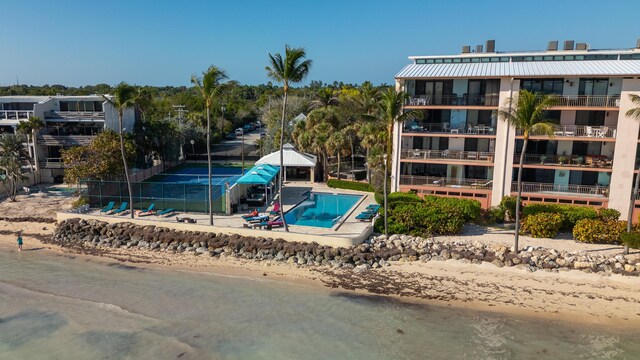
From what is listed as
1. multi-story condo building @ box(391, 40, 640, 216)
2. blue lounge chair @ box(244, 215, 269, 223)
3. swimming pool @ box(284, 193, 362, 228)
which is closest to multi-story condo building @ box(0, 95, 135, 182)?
swimming pool @ box(284, 193, 362, 228)

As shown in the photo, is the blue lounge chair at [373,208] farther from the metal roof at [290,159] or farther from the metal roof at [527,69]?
the metal roof at [290,159]

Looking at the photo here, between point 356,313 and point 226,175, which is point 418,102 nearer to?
point 356,313

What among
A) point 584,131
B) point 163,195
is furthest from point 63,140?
point 584,131

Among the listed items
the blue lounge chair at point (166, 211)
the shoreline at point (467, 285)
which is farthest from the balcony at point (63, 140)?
the shoreline at point (467, 285)

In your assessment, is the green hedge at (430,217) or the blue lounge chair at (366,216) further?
the blue lounge chair at (366,216)

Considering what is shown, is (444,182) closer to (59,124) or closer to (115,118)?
(115,118)

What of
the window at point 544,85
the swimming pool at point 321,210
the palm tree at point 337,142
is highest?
the window at point 544,85

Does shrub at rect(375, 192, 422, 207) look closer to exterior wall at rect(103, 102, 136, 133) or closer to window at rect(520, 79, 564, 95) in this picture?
window at rect(520, 79, 564, 95)
